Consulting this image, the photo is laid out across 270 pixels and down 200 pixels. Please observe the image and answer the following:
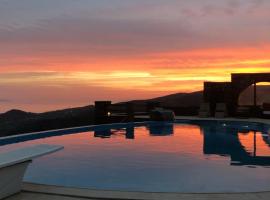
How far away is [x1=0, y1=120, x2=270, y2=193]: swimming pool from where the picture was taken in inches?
328

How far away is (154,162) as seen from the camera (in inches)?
423

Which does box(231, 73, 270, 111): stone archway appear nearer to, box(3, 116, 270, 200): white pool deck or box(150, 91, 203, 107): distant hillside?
box(3, 116, 270, 200): white pool deck

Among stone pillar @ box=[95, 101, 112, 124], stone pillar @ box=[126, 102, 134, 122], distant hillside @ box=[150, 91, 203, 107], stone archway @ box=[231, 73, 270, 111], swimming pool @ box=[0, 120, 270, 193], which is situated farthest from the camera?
distant hillside @ box=[150, 91, 203, 107]

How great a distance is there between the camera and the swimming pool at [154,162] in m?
8.32

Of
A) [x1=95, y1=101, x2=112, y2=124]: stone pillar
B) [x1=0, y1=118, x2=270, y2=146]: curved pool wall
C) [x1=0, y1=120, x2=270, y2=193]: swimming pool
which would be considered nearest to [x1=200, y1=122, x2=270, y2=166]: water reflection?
[x1=0, y1=120, x2=270, y2=193]: swimming pool

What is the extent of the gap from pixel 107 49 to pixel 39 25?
4.55 metres

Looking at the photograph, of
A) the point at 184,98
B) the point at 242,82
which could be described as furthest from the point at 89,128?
the point at 184,98

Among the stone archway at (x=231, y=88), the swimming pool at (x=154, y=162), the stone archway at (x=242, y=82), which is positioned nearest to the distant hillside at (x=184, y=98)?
the stone archway at (x=231, y=88)

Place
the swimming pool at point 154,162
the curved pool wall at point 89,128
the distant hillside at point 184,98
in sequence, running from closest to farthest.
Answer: the swimming pool at point 154,162, the curved pool wall at point 89,128, the distant hillside at point 184,98

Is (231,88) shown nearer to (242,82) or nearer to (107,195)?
(242,82)

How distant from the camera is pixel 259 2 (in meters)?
19.3

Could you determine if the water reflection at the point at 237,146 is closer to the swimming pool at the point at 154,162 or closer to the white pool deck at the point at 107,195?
the swimming pool at the point at 154,162

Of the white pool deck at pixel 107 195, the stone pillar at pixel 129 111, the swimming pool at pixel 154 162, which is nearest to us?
the white pool deck at pixel 107 195

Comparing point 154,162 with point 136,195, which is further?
point 154,162
